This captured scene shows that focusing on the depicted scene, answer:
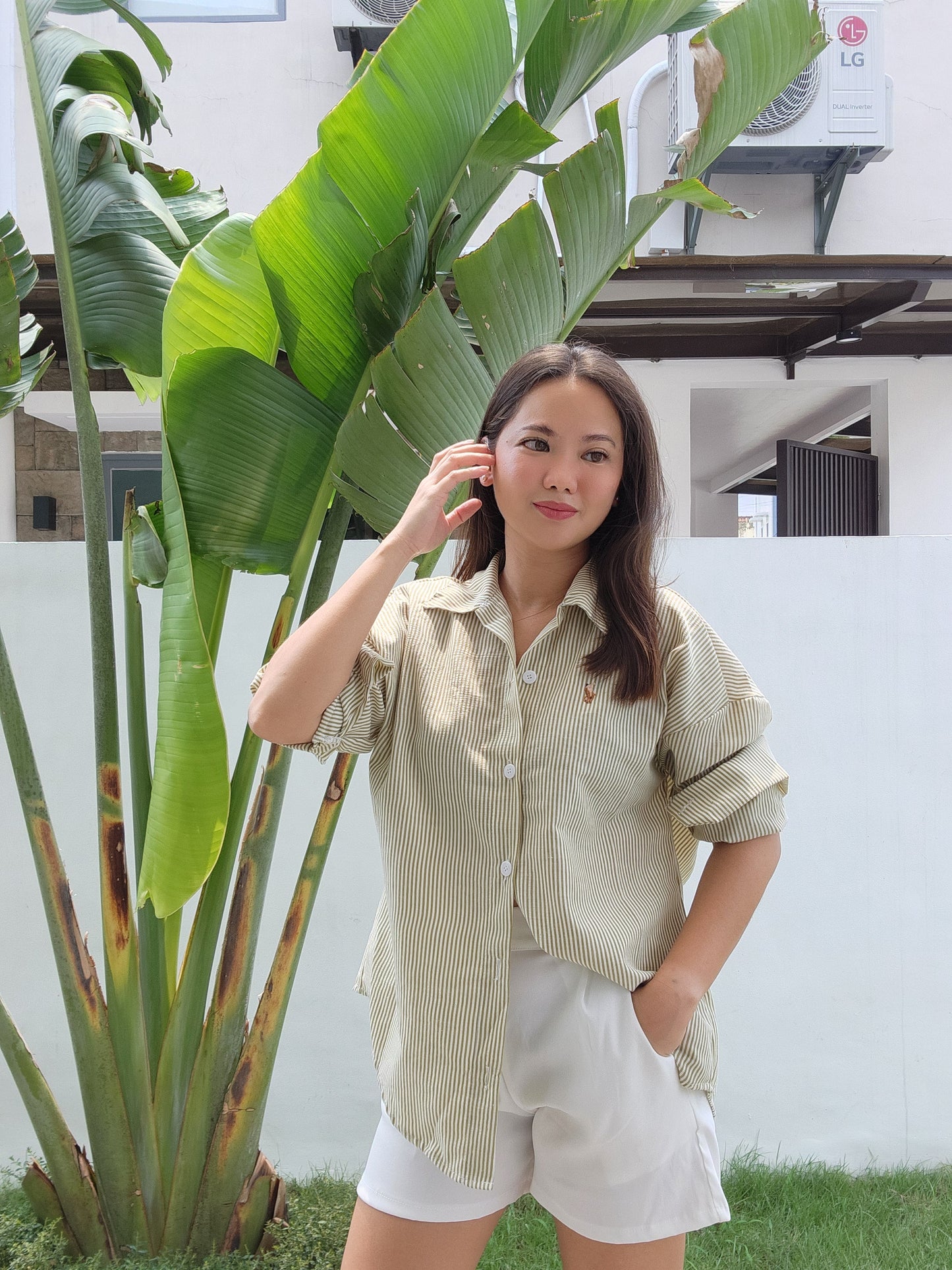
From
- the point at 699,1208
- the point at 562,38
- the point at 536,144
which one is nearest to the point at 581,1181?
the point at 699,1208

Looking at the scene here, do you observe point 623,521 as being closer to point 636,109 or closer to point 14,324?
point 14,324

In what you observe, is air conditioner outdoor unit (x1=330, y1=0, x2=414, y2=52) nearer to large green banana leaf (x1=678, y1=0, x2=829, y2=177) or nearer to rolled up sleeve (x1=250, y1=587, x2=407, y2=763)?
large green banana leaf (x1=678, y1=0, x2=829, y2=177)

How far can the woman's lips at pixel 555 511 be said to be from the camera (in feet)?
4.42

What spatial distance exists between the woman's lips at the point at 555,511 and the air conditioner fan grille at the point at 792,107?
4.85 m

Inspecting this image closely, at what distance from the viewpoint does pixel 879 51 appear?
5.45 metres

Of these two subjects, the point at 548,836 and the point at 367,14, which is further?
the point at 367,14

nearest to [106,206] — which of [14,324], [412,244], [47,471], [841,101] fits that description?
[14,324]

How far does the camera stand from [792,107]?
544 cm

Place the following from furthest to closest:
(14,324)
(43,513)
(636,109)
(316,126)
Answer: (43,513), (636,109), (316,126), (14,324)

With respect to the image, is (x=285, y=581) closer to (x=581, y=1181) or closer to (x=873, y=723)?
(x=873, y=723)

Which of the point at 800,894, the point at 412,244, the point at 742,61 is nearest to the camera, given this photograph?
the point at 412,244

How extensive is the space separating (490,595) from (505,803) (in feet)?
0.91

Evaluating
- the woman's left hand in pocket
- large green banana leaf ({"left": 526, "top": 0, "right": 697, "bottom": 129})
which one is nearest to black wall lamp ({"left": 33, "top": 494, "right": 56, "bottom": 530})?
large green banana leaf ({"left": 526, "top": 0, "right": 697, "bottom": 129})

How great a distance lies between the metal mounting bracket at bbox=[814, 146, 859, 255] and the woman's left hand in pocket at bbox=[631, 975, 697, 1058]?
514 cm
